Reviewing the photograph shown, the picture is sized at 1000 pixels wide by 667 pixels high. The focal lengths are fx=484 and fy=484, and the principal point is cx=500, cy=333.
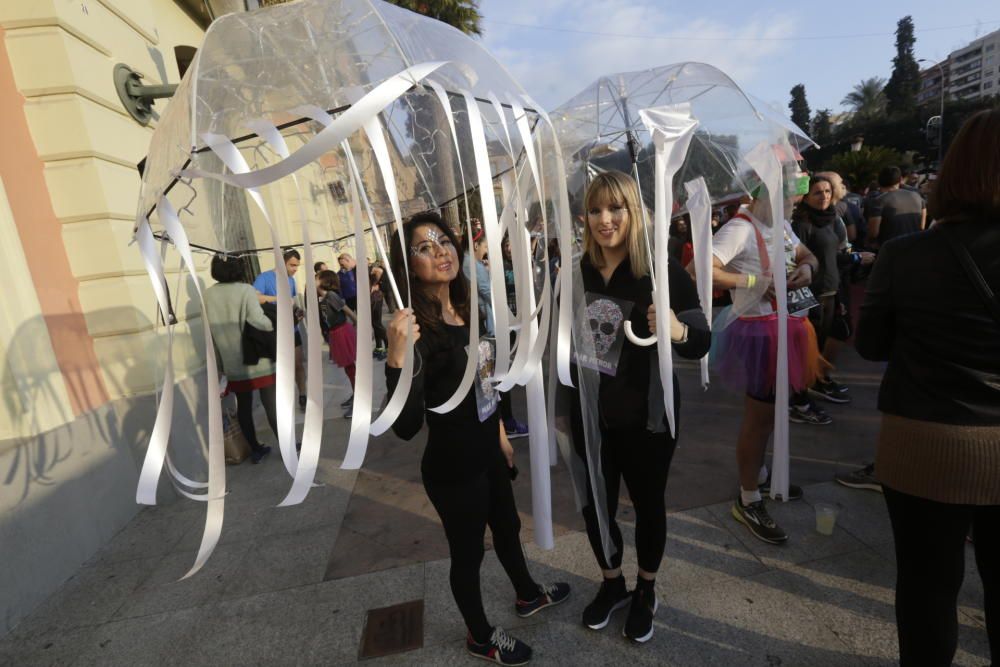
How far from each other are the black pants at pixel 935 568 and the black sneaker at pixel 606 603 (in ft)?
3.17

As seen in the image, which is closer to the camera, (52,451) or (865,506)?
(865,506)

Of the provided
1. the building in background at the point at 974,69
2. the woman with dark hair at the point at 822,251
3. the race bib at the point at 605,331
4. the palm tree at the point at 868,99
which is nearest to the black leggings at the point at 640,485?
the race bib at the point at 605,331

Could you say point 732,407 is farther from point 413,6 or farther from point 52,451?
point 413,6

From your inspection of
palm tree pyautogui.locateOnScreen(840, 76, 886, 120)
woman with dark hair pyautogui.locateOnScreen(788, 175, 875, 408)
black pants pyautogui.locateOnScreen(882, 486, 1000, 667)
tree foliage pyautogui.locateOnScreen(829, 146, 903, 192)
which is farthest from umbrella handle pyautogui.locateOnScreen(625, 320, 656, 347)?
palm tree pyautogui.locateOnScreen(840, 76, 886, 120)

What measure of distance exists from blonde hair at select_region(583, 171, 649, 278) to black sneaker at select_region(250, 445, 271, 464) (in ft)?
12.7

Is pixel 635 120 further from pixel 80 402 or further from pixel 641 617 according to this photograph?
pixel 80 402

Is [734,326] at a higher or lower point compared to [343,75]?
lower

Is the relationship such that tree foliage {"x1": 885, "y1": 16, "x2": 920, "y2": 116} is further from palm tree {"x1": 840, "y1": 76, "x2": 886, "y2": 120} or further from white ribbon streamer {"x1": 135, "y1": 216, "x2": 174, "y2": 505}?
white ribbon streamer {"x1": 135, "y1": 216, "x2": 174, "y2": 505}

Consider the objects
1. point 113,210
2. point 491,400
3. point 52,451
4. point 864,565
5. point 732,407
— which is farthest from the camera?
point 732,407

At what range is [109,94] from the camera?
360 cm

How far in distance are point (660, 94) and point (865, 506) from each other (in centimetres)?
254

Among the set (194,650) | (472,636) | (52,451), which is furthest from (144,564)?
(472,636)

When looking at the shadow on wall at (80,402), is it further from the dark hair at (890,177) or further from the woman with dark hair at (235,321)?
the dark hair at (890,177)

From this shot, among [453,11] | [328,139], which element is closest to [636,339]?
[328,139]
